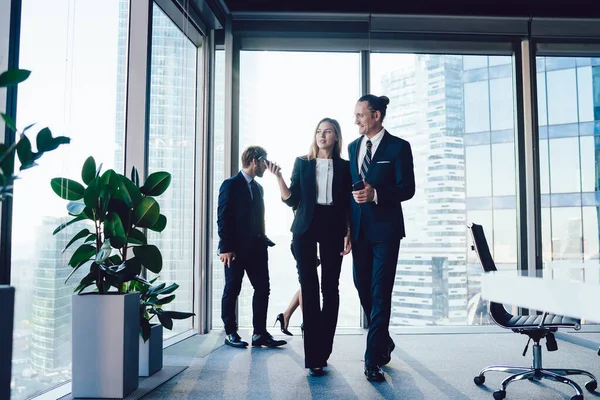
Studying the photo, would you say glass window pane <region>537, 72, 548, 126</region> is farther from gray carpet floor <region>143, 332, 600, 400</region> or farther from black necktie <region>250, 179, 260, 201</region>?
black necktie <region>250, 179, 260, 201</region>

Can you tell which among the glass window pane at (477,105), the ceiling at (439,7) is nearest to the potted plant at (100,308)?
the ceiling at (439,7)

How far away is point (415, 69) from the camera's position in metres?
5.28

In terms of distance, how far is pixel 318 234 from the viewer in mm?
3109

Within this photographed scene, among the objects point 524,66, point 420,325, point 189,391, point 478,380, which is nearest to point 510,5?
point 524,66

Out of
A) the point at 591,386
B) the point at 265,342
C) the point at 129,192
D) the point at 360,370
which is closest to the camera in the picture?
the point at 129,192

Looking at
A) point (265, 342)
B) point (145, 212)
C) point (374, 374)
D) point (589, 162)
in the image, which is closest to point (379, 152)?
point (374, 374)

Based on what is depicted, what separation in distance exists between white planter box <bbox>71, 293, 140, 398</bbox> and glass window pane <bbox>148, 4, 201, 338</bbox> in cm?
128

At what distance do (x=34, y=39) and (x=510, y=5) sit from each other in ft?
14.0

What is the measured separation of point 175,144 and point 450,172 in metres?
2.61

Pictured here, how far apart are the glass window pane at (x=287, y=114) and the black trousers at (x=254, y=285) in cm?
59

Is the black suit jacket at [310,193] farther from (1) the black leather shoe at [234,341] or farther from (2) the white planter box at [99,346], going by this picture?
(1) the black leather shoe at [234,341]

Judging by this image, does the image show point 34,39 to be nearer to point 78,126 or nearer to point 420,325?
point 78,126

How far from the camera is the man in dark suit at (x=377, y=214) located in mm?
2998

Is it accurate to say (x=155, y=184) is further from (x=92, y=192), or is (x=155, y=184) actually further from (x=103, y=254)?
(x=103, y=254)
